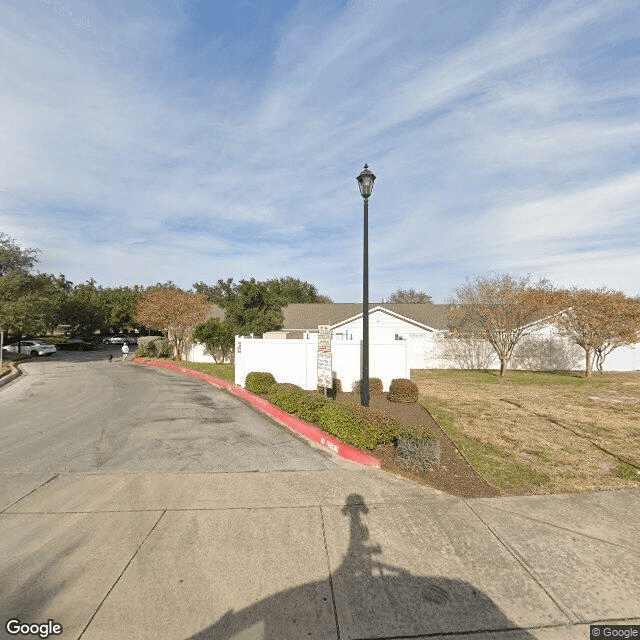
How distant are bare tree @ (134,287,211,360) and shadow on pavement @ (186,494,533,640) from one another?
28.2m

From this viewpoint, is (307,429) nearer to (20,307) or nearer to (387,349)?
(387,349)

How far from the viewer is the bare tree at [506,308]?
23609 mm

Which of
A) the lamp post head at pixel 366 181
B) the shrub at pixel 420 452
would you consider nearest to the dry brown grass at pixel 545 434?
the shrub at pixel 420 452

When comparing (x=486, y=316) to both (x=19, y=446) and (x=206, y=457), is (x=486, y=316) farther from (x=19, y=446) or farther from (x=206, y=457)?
(x=19, y=446)

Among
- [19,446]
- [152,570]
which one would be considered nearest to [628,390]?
[152,570]

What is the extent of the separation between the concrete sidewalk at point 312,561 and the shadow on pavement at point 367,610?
14 millimetres

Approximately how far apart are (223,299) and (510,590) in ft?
74.4

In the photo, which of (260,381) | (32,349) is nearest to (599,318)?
(260,381)

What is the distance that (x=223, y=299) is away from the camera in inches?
960

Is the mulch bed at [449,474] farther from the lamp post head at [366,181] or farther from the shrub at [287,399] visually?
the lamp post head at [366,181]

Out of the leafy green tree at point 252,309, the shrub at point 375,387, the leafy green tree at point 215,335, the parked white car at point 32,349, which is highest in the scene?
the leafy green tree at point 252,309

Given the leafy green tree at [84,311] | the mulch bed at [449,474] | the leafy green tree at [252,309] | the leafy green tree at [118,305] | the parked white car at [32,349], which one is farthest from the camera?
the leafy green tree at [118,305]

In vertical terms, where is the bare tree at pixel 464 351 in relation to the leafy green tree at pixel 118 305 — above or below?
below

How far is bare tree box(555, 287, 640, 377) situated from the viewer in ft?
74.6
